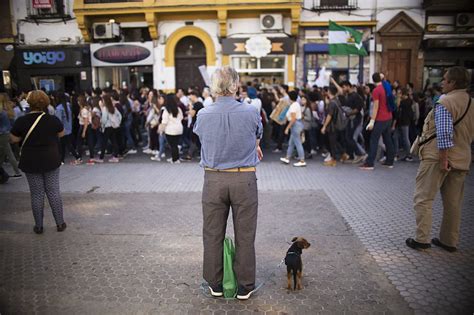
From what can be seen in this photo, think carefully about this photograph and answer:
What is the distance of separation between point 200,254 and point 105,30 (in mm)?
15797

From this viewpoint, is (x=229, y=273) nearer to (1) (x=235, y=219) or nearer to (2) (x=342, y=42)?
(1) (x=235, y=219)

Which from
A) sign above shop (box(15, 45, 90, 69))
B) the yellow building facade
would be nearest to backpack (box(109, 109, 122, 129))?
the yellow building facade

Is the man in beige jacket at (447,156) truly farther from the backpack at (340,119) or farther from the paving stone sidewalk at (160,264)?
the backpack at (340,119)

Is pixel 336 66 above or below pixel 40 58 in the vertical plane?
below

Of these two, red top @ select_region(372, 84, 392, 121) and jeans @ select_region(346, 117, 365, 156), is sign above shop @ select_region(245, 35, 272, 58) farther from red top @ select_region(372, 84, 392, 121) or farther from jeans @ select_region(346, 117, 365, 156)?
red top @ select_region(372, 84, 392, 121)

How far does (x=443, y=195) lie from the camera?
4891 millimetres

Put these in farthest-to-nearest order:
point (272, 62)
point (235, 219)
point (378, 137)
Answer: point (272, 62), point (378, 137), point (235, 219)

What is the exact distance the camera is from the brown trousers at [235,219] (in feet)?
12.3

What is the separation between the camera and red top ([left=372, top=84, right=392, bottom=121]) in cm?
921

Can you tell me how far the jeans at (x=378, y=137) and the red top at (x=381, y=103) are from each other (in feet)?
0.37

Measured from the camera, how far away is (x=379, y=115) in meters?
9.39

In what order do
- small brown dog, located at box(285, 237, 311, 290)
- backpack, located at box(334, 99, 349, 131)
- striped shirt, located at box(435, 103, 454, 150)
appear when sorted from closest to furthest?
small brown dog, located at box(285, 237, 311, 290) → striped shirt, located at box(435, 103, 454, 150) → backpack, located at box(334, 99, 349, 131)

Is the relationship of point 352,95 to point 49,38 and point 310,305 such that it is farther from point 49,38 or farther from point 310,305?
point 49,38

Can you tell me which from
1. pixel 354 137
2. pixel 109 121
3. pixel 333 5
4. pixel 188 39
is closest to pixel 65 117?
pixel 109 121
